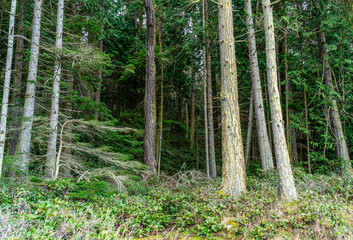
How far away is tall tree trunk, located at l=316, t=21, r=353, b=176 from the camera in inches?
338

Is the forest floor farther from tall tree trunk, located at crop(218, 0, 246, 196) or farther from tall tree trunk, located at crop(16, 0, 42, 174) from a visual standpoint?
tall tree trunk, located at crop(16, 0, 42, 174)

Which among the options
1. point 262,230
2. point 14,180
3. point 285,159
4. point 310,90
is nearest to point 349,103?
point 310,90

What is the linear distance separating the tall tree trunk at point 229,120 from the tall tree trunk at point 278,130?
815 millimetres

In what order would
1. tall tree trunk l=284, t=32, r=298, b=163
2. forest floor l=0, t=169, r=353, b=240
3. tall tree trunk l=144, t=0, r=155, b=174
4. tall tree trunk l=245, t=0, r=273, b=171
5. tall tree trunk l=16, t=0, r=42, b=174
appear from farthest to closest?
tall tree trunk l=284, t=32, r=298, b=163
tall tree trunk l=245, t=0, r=273, b=171
tall tree trunk l=144, t=0, r=155, b=174
tall tree trunk l=16, t=0, r=42, b=174
forest floor l=0, t=169, r=353, b=240

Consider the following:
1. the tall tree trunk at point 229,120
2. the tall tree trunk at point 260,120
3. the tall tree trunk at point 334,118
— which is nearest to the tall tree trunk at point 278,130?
the tall tree trunk at point 229,120

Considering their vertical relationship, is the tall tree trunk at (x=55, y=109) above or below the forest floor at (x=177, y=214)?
above

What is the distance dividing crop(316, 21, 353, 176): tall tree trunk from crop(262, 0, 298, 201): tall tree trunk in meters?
5.04

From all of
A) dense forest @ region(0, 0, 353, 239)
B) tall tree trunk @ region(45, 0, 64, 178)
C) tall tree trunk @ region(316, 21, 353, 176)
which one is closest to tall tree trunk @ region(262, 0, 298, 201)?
dense forest @ region(0, 0, 353, 239)

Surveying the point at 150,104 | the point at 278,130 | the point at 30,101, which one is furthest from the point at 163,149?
the point at 278,130

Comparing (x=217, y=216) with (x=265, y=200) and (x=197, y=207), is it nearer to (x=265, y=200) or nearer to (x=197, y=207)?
(x=197, y=207)

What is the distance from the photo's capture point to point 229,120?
538 centimetres

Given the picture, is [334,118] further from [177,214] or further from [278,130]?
Result: [177,214]

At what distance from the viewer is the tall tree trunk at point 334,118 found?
8.58 m

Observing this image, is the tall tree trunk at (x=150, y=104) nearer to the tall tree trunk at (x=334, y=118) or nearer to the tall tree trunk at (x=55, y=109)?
the tall tree trunk at (x=55, y=109)
